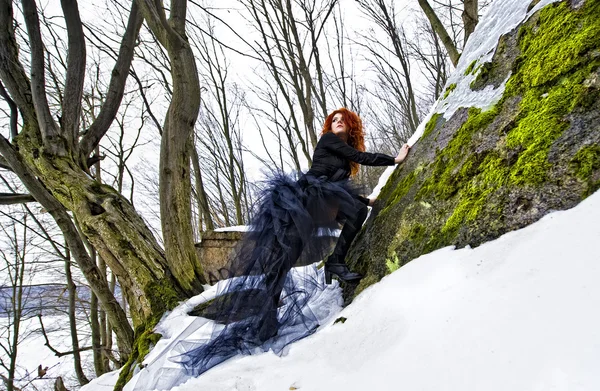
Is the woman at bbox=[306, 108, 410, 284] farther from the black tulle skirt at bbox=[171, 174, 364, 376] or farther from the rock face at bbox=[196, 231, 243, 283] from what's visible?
the rock face at bbox=[196, 231, 243, 283]

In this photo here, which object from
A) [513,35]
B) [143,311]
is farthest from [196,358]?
[513,35]

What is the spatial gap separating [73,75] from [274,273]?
10.1ft

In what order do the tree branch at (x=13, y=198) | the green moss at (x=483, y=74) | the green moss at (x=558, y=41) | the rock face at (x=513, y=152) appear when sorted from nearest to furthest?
the rock face at (x=513, y=152), the green moss at (x=558, y=41), the green moss at (x=483, y=74), the tree branch at (x=13, y=198)

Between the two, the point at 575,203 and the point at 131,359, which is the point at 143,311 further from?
the point at 575,203

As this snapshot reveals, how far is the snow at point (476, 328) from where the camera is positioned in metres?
0.67

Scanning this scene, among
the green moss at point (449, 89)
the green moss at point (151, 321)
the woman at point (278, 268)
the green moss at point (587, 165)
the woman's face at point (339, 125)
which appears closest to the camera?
the green moss at point (587, 165)

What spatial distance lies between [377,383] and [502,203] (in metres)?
0.80

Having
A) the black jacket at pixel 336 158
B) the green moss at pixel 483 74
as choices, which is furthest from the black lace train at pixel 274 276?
the green moss at pixel 483 74

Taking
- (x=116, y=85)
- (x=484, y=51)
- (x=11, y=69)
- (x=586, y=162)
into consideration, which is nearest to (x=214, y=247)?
(x=116, y=85)

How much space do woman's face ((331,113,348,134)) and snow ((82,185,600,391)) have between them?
148 centimetres

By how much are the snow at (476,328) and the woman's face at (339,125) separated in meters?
1.48

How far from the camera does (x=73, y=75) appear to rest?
3.17 m

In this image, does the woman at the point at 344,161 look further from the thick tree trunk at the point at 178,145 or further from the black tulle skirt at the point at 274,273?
the thick tree trunk at the point at 178,145

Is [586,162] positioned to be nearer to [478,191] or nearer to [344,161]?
[478,191]
